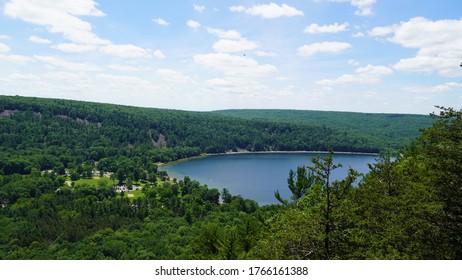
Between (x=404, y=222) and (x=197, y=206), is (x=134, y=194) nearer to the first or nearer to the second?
(x=197, y=206)

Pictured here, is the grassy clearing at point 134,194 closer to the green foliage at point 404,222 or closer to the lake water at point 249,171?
the lake water at point 249,171

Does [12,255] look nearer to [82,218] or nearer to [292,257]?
[82,218]

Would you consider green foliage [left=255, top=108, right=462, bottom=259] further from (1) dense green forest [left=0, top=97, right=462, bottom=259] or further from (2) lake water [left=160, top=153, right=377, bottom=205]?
(2) lake water [left=160, top=153, right=377, bottom=205]

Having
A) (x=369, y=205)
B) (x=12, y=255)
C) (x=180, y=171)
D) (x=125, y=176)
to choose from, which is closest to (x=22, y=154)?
(x=125, y=176)

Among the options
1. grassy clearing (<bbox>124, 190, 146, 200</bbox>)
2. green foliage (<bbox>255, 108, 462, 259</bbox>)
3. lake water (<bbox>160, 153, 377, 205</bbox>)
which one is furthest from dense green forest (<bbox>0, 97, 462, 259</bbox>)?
lake water (<bbox>160, 153, 377, 205</bbox>)

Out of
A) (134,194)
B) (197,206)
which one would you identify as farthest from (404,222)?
(134,194)

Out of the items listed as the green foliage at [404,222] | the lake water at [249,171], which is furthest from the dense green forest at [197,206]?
the lake water at [249,171]
